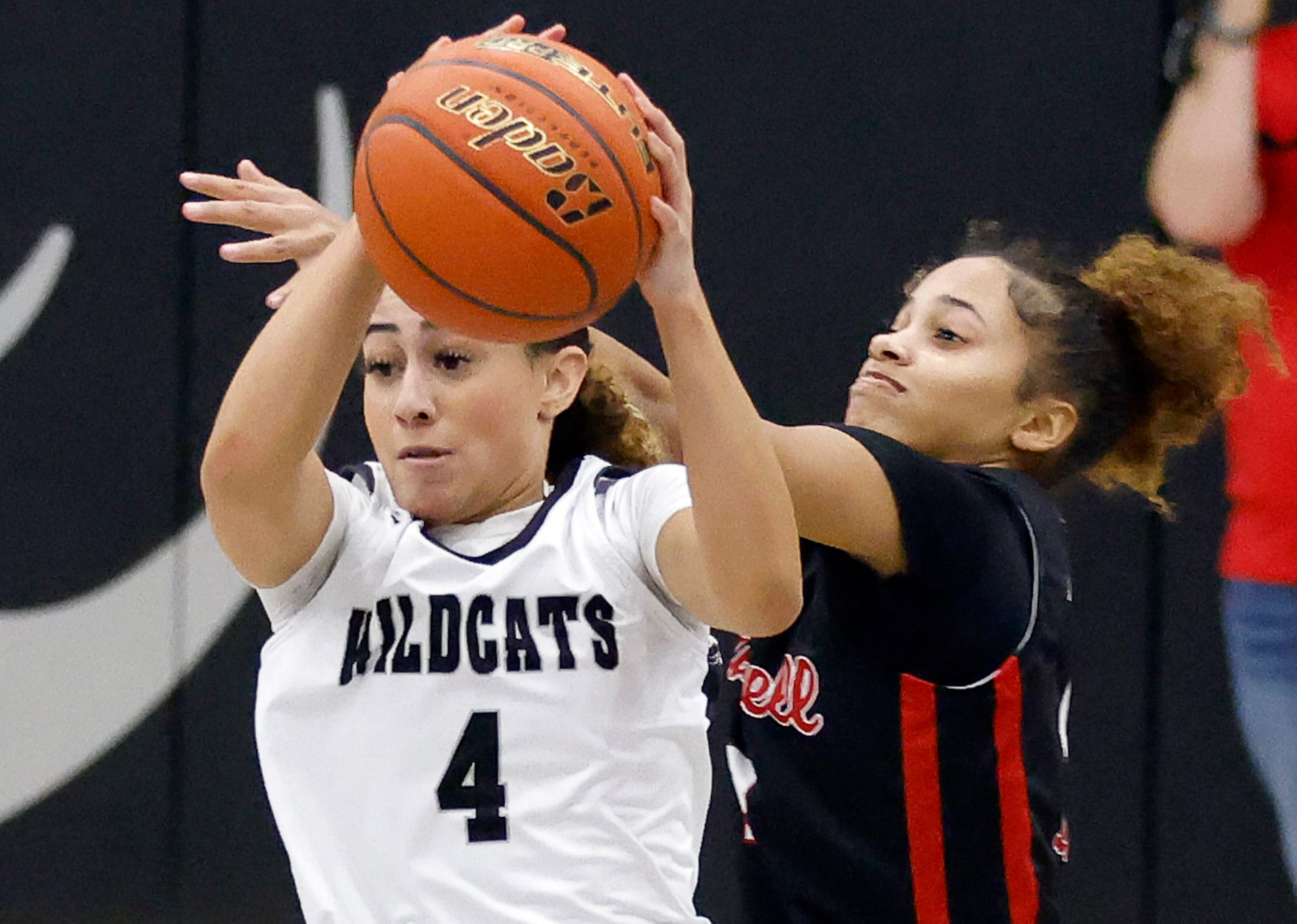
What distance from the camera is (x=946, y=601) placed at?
5.97ft

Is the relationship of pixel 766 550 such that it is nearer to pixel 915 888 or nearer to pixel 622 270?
pixel 622 270

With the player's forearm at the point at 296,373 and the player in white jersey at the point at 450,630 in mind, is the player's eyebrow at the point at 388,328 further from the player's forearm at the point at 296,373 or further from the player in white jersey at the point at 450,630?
the player's forearm at the point at 296,373

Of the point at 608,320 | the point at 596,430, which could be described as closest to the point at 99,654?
the point at 608,320

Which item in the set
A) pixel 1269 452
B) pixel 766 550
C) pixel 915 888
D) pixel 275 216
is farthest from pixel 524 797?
pixel 1269 452

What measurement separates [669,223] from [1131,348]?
898mm

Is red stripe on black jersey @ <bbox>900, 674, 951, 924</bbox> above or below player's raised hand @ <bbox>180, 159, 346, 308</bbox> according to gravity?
below

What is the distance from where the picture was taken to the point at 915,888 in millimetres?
1895

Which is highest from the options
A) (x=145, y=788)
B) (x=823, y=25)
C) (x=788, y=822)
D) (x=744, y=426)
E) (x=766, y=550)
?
(x=823, y=25)

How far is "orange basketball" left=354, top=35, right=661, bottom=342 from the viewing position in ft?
4.70

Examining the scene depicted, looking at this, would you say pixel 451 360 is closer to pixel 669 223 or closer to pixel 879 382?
pixel 669 223

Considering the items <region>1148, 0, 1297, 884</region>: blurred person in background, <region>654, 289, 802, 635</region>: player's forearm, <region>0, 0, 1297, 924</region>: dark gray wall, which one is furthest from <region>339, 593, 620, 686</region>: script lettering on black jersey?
<region>0, 0, 1297, 924</region>: dark gray wall

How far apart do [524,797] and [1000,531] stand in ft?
1.97

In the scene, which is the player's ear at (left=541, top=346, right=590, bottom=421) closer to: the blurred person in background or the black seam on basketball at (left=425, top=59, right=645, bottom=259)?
the black seam on basketball at (left=425, top=59, right=645, bottom=259)

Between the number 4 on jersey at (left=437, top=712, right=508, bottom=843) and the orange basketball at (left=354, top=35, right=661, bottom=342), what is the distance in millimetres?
424
